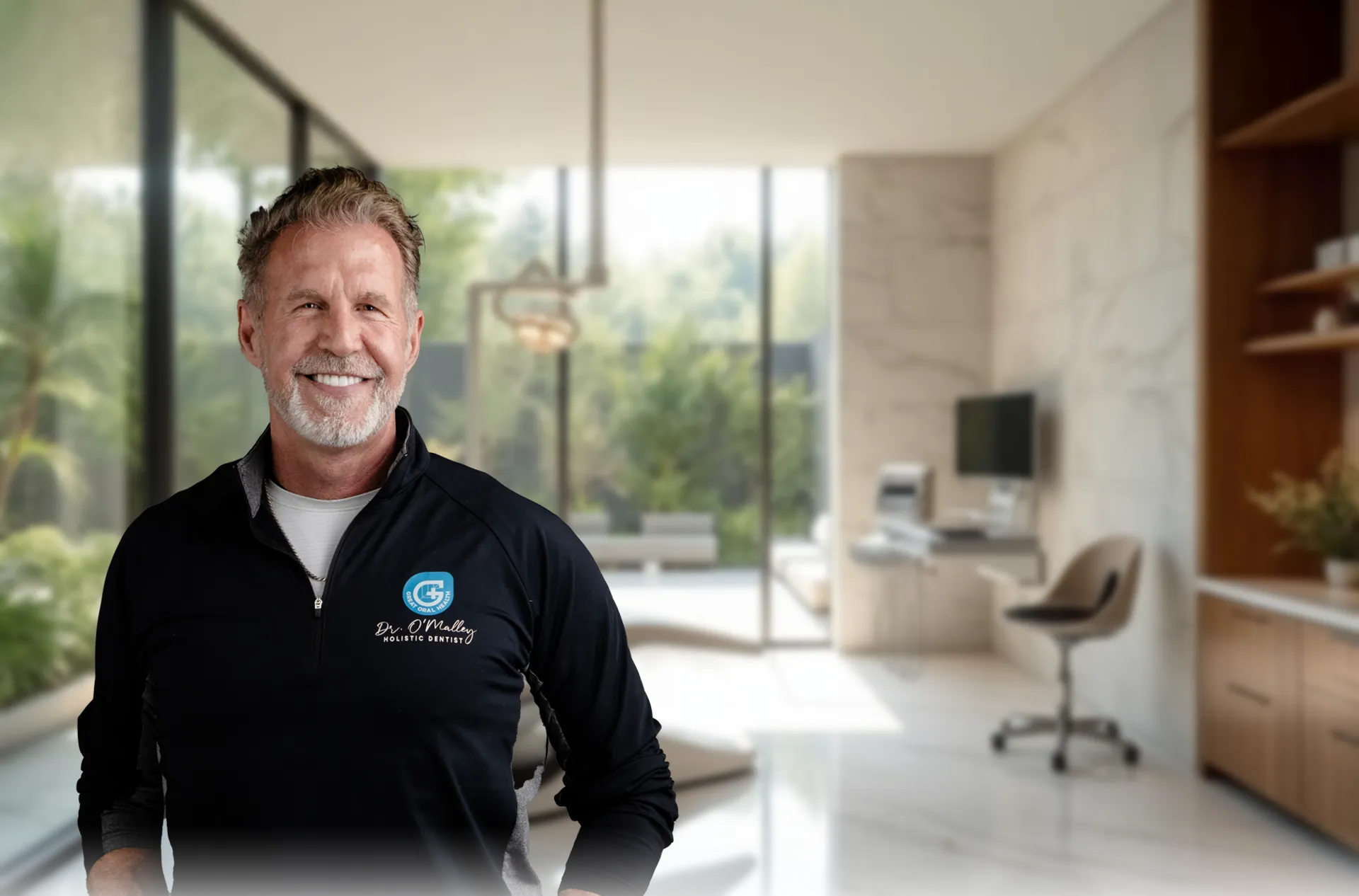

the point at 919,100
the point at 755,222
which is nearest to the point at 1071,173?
the point at 919,100

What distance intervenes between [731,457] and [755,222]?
4.89ft

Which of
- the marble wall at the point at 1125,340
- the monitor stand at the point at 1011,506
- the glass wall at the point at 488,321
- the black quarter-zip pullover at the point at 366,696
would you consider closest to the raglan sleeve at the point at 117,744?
the black quarter-zip pullover at the point at 366,696

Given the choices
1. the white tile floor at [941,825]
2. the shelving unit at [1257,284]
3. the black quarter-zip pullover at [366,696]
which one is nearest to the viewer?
the black quarter-zip pullover at [366,696]

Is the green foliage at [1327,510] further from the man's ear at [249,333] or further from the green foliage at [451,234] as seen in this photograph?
the green foliage at [451,234]

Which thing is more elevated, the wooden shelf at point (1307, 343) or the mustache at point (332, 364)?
the wooden shelf at point (1307, 343)

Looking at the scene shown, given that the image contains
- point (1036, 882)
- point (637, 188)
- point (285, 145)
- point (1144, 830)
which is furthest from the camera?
point (637, 188)

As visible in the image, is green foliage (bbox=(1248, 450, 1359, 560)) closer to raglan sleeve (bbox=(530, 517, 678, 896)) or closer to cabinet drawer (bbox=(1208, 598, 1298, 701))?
cabinet drawer (bbox=(1208, 598, 1298, 701))

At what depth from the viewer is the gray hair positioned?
129 cm

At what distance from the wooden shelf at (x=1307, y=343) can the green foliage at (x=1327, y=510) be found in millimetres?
385

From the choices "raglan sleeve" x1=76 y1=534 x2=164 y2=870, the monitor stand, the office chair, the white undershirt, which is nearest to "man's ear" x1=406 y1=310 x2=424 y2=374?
the white undershirt

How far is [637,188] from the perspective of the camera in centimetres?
771

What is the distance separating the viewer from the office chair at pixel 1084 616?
16.2ft

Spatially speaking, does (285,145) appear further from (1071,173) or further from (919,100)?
(1071,173)

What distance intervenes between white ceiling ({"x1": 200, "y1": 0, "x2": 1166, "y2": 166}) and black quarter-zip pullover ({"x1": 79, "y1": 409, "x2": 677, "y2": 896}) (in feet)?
13.2
